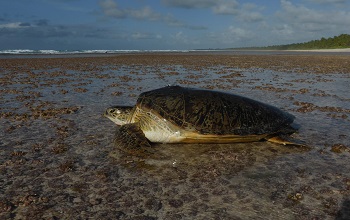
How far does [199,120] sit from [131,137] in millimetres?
1363

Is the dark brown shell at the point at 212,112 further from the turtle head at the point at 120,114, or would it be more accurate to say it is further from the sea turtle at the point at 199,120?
the turtle head at the point at 120,114

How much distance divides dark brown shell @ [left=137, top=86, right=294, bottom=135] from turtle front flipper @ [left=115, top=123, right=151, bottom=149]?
49cm

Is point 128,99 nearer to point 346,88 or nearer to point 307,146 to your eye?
point 307,146

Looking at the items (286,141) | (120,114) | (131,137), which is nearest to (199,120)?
(131,137)

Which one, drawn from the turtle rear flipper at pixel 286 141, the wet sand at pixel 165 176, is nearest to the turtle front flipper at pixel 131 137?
the wet sand at pixel 165 176

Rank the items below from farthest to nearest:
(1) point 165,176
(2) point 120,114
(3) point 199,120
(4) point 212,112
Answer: (2) point 120,114 < (4) point 212,112 < (3) point 199,120 < (1) point 165,176

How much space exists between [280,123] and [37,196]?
4.79m

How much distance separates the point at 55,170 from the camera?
15.0ft

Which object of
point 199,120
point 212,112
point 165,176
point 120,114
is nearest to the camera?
point 165,176

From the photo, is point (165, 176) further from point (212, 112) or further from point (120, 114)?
point (120, 114)

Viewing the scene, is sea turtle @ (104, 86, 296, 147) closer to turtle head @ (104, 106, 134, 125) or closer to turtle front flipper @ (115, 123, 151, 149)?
turtle front flipper @ (115, 123, 151, 149)

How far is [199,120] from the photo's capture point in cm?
557

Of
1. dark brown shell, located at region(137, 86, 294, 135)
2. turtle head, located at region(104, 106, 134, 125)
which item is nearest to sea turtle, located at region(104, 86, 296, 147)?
dark brown shell, located at region(137, 86, 294, 135)

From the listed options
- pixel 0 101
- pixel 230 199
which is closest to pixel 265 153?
pixel 230 199
